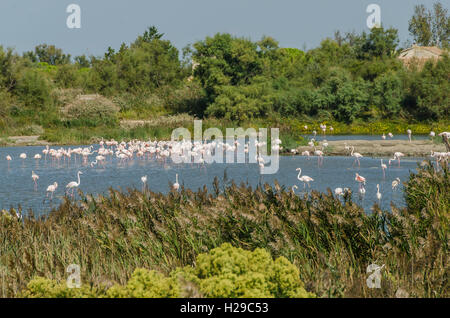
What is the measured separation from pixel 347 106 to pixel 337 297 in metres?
35.4

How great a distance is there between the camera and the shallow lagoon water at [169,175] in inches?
513

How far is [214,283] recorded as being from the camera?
3.88 metres

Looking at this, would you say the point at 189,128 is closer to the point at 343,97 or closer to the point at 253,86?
the point at 253,86

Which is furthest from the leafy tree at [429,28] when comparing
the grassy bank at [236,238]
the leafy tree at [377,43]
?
the grassy bank at [236,238]

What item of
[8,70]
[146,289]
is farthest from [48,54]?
[146,289]

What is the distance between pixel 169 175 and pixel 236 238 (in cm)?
1121

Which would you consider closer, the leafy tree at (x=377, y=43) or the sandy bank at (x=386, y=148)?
the sandy bank at (x=386, y=148)

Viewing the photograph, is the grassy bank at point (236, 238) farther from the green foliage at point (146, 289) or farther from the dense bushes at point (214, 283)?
the green foliage at point (146, 289)

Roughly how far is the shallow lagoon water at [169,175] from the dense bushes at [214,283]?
6.60 meters

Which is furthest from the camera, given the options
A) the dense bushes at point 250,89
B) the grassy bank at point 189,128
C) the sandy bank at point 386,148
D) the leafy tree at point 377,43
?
the leafy tree at point 377,43

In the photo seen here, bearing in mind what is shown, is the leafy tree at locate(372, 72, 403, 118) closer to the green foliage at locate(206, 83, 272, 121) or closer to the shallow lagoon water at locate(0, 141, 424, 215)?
the green foliage at locate(206, 83, 272, 121)

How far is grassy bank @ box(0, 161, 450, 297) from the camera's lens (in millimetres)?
4855

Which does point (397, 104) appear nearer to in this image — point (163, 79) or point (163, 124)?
A: point (163, 124)
